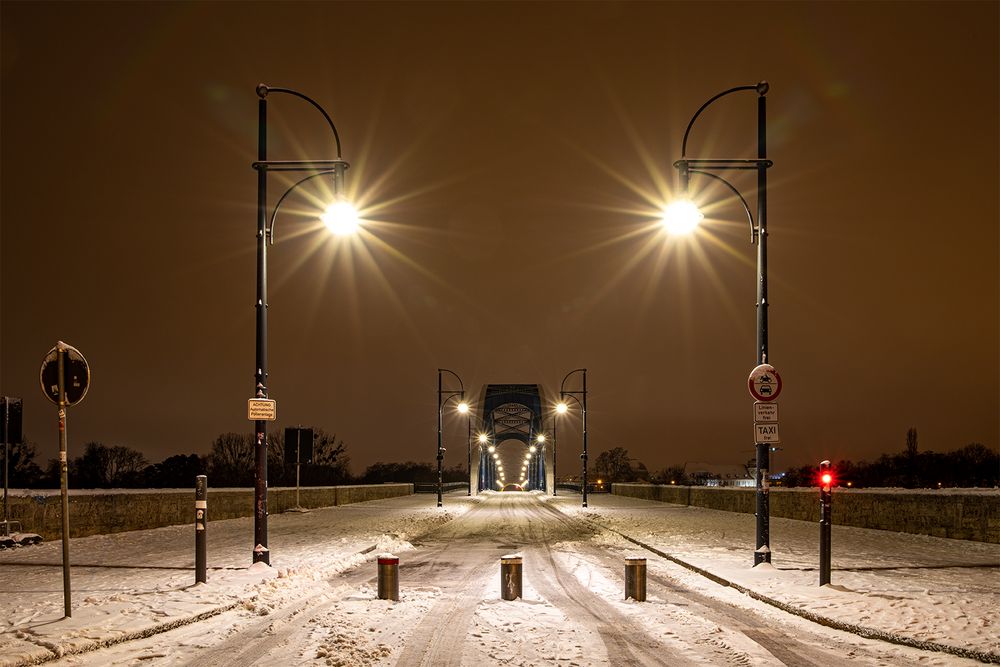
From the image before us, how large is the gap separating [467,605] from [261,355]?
6030 mm

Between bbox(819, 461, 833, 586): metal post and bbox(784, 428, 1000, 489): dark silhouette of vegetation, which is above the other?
bbox(819, 461, 833, 586): metal post

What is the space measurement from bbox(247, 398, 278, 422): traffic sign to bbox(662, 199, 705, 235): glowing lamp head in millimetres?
7459

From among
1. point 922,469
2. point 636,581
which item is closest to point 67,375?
point 636,581

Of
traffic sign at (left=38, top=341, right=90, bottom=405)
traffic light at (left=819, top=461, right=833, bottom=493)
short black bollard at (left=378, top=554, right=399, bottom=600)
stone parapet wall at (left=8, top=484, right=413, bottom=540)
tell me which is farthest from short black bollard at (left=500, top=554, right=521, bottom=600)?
stone parapet wall at (left=8, top=484, right=413, bottom=540)

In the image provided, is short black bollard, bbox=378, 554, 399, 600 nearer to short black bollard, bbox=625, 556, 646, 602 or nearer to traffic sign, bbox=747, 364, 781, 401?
short black bollard, bbox=625, 556, 646, 602

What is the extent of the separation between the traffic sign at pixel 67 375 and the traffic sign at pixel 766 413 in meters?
9.60

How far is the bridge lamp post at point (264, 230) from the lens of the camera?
1407cm

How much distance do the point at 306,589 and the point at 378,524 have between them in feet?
50.8

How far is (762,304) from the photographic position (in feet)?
46.6

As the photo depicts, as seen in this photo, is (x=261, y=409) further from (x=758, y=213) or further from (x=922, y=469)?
(x=922, y=469)

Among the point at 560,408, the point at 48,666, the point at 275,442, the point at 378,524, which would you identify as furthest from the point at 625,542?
the point at 275,442

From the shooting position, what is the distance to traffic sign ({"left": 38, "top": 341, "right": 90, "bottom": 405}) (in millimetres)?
9570

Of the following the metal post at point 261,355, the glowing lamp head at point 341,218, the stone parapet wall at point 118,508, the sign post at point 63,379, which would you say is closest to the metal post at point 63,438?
the sign post at point 63,379

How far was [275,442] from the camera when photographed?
103m
